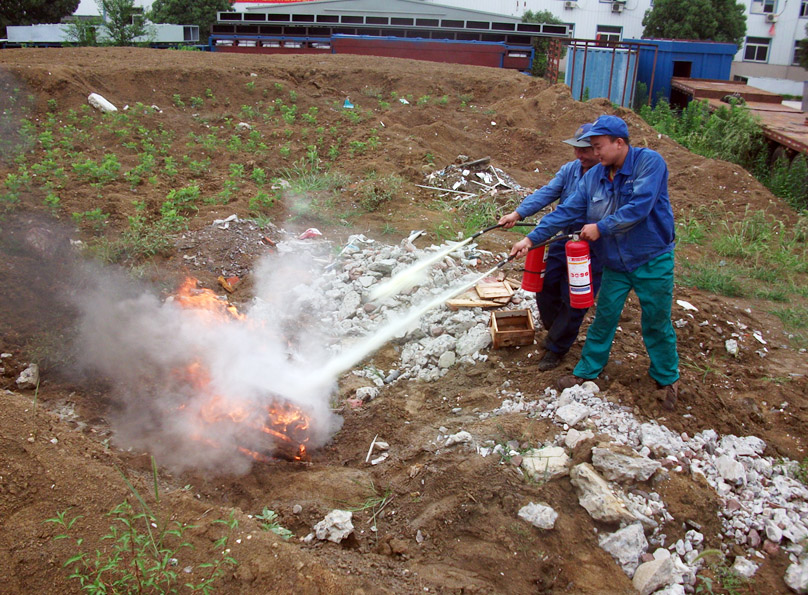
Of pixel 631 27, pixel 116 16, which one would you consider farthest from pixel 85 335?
pixel 631 27

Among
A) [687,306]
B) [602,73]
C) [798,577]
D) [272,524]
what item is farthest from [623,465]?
[602,73]

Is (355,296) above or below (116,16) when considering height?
below

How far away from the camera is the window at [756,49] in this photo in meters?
33.2

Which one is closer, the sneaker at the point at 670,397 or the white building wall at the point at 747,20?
the sneaker at the point at 670,397

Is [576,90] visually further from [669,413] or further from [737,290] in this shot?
[669,413]

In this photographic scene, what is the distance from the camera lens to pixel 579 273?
421 cm

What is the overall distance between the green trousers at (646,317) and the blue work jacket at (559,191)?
679mm

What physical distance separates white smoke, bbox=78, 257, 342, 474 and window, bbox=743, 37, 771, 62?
3690 centimetres

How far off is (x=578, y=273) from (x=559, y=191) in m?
0.95

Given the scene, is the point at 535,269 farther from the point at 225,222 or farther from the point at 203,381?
the point at 225,222

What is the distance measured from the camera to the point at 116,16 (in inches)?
782

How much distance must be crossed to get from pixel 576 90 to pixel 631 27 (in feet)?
60.0

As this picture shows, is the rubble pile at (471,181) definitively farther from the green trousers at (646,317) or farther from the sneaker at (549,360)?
the green trousers at (646,317)

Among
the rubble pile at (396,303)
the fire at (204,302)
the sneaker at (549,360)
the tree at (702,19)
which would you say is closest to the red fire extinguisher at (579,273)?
the sneaker at (549,360)
